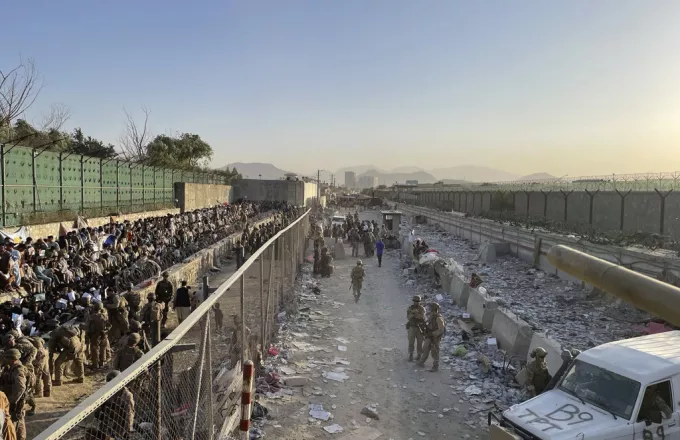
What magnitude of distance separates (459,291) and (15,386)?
10.5m

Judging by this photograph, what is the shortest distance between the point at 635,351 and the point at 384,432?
3.29 m

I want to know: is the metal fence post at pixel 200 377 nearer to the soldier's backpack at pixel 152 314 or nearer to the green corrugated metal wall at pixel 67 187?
the soldier's backpack at pixel 152 314

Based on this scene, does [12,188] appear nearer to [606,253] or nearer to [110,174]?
[110,174]

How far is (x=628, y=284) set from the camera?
19.7 feet

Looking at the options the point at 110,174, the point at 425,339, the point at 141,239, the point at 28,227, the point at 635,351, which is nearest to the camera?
the point at 635,351

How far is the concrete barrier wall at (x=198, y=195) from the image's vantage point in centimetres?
3209

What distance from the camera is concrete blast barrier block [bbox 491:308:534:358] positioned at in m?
8.47

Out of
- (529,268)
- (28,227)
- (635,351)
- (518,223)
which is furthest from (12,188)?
(518,223)

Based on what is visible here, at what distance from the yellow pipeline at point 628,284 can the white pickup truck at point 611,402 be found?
451mm

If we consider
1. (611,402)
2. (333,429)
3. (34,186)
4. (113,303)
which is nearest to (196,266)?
(34,186)

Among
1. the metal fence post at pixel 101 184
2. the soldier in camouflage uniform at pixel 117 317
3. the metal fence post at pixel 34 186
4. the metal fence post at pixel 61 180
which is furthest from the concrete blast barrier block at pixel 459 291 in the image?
the metal fence post at pixel 101 184

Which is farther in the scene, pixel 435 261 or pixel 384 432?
pixel 435 261

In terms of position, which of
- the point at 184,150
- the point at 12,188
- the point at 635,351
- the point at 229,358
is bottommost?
the point at 229,358

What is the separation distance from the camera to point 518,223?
27.1m
